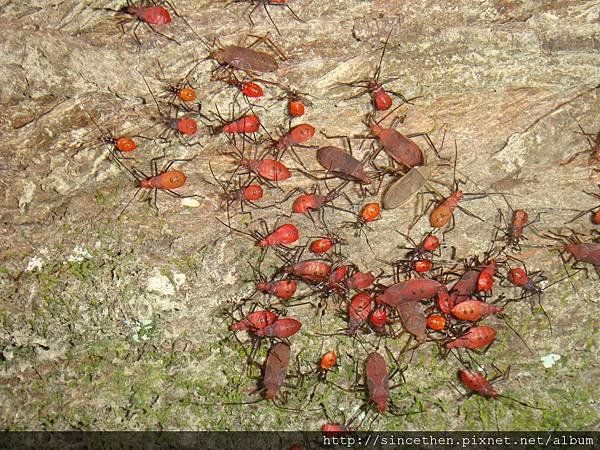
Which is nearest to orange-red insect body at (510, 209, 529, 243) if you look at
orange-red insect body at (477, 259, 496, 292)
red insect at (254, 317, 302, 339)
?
orange-red insect body at (477, 259, 496, 292)

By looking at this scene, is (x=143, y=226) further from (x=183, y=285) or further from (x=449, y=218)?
(x=449, y=218)

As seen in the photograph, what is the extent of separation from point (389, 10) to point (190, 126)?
1.70m

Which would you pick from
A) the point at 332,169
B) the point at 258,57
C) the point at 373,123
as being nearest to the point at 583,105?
the point at 373,123

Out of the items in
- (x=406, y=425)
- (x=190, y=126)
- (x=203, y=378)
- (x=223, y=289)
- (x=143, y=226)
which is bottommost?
(x=406, y=425)

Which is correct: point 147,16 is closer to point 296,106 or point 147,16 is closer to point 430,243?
point 296,106

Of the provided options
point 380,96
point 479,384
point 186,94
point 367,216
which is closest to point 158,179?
point 186,94

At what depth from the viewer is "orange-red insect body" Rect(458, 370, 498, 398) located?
147 inches

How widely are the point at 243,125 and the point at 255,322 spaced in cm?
146

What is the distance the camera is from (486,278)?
4090 mm

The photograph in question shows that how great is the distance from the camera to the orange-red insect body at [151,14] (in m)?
3.86

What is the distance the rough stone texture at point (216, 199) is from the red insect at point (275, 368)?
105mm

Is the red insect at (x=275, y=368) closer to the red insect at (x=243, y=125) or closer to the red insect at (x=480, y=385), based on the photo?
the red insect at (x=480, y=385)

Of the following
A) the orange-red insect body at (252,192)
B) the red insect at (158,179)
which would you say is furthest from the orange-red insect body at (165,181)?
the orange-red insect body at (252,192)

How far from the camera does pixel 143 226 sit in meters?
3.99
